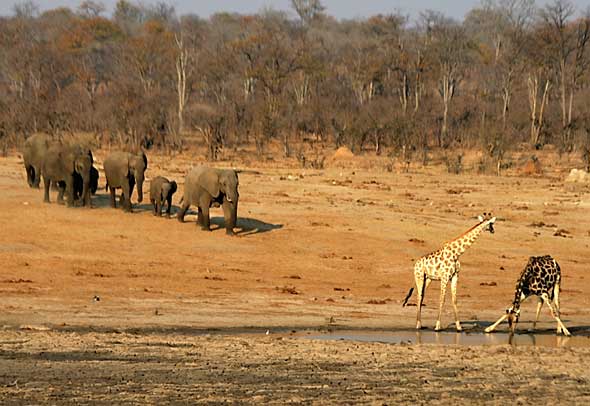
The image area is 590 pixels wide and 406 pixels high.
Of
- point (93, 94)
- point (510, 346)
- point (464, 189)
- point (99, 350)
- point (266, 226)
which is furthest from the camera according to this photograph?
point (93, 94)

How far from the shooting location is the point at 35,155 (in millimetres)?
29094

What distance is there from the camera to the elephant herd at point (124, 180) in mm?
24719

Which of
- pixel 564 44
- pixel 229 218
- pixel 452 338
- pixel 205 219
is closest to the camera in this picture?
pixel 452 338

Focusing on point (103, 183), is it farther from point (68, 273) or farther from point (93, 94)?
point (93, 94)

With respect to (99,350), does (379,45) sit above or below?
above

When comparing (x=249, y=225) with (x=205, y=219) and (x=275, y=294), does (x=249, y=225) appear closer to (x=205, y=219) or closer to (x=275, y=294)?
(x=205, y=219)

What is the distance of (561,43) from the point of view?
218ft

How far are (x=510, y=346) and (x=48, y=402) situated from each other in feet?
21.2

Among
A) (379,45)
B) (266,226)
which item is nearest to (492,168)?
(266,226)

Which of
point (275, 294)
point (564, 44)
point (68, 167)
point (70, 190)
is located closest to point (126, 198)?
point (70, 190)

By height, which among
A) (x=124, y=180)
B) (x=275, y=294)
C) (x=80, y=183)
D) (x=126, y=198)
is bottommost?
(x=275, y=294)

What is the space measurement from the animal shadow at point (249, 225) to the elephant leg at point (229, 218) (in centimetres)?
32

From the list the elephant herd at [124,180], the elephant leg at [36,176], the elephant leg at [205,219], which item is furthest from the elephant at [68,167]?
the elephant leg at [205,219]

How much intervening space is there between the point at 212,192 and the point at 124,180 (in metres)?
2.82
